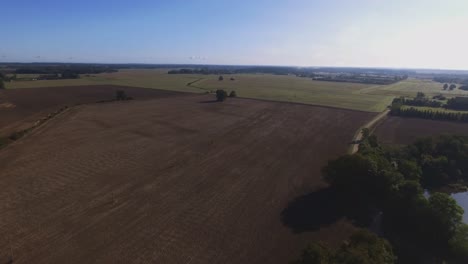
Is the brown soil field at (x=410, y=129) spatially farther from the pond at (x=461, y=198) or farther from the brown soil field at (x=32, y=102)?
the brown soil field at (x=32, y=102)

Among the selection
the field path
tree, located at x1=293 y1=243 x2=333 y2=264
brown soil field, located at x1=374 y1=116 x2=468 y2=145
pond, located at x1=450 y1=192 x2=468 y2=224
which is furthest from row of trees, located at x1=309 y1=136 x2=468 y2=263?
brown soil field, located at x1=374 y1=116 x2=468 y2=145

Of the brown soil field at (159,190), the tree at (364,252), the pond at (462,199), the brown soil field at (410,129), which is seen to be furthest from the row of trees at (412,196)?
the brown soil field at (410,129)

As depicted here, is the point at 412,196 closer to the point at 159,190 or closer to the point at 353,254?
the point at 353,254

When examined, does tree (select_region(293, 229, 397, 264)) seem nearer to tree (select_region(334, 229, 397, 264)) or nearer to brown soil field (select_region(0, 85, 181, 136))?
tree (select_region(334, 229, 397, 264))

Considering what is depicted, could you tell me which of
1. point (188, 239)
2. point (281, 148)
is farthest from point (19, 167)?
point (281, 148)

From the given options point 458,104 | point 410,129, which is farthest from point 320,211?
point 458,104

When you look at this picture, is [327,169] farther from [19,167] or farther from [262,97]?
[262,97]
